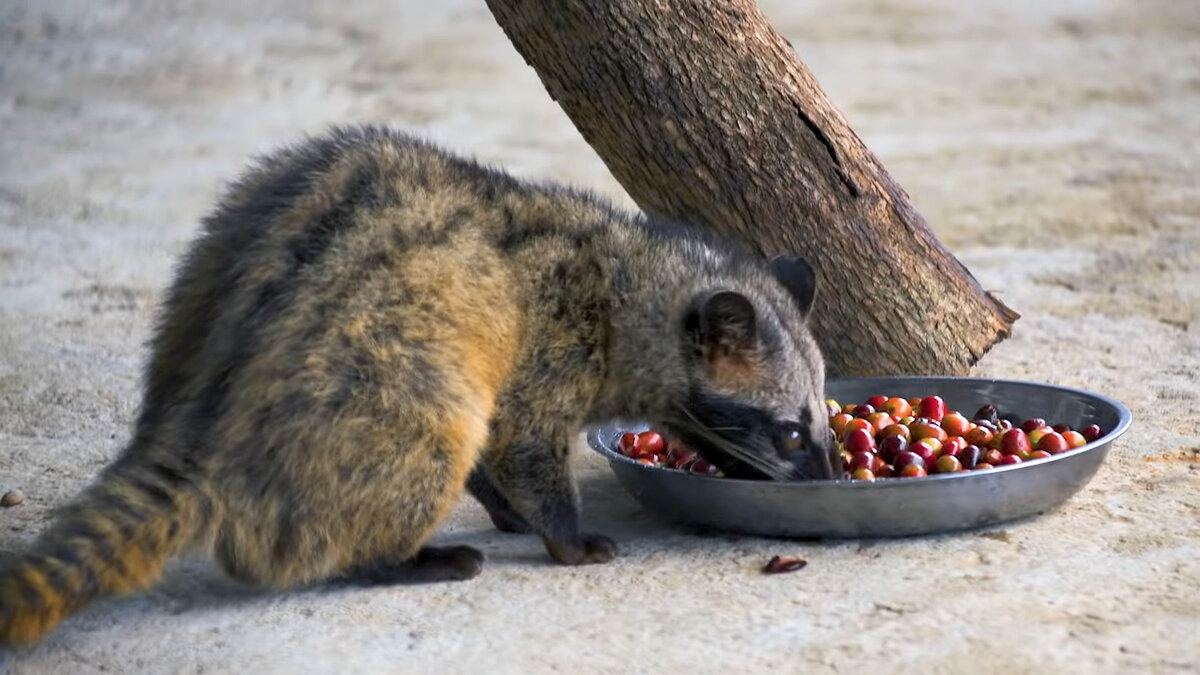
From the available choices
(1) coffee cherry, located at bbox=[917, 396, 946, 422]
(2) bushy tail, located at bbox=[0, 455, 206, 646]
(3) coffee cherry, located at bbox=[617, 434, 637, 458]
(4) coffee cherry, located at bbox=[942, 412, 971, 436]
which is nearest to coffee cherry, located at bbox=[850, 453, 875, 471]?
(4) coffee cherry, located at bbox=[942, 412, 971, 436]

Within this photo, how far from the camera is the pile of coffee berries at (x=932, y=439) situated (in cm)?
493

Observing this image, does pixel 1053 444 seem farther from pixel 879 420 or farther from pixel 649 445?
pixel 649 445

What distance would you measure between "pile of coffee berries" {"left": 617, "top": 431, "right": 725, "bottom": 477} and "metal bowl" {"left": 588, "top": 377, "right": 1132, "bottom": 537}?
0.23 metres

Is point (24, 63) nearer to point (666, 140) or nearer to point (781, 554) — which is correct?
point (666, 140)

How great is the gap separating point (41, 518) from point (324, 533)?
1372 millimetres

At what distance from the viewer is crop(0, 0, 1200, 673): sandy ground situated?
4.18 meters

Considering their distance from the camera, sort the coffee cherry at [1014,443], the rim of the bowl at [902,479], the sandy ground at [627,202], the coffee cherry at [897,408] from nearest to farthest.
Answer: the sandy ground at [627,202] → the rim of the bowl at [902,479] → the coffee cherry at [1014,443] → the coffee cherry at [897,408]

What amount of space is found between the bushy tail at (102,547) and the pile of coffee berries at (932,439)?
1.98 metres

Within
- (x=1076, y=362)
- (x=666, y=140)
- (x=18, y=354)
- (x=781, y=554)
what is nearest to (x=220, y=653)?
(x=781, y=554)

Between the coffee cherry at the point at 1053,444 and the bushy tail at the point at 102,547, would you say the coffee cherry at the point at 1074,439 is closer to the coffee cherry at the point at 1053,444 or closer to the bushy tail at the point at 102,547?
the coffee cherry at the point at 1053,444

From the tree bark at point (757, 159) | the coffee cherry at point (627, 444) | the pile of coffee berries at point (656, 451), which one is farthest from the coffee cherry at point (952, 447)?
the coffee cherry at point (627, 444)

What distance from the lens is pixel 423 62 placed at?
14.0 m

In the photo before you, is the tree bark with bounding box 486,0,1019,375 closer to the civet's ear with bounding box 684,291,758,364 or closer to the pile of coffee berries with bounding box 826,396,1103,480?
the pile of coffee berries with bounding box 826,396,1103,480

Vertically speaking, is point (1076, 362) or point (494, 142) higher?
point (494, 142)
